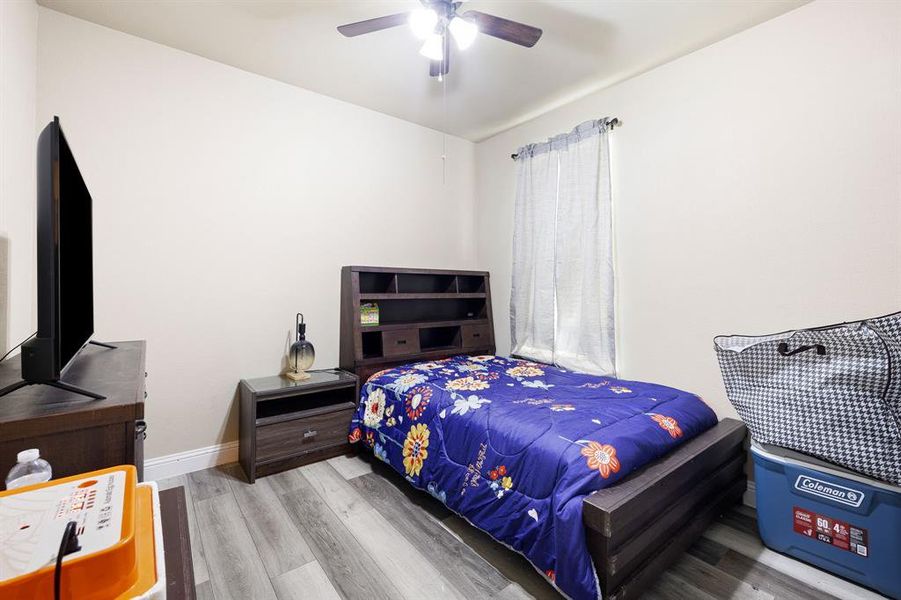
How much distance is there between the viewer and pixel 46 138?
98cm

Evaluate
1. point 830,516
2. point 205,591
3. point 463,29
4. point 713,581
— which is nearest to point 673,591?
point 713,581

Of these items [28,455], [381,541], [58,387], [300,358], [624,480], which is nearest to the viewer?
[28,455]

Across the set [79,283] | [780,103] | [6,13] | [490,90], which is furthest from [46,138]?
[780,103]

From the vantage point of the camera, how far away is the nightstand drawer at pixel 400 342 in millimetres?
3062

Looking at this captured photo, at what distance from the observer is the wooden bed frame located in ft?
4.63

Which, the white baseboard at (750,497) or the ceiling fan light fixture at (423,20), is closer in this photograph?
the ceiling fan light fixture at (423,20)

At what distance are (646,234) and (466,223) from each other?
1.74m

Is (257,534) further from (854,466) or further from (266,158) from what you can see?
(854,466)

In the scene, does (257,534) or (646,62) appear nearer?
(257,534)

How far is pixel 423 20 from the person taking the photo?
5.95 feet

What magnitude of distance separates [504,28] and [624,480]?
198 centimetres

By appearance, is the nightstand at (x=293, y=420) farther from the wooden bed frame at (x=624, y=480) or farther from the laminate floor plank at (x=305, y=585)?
the laminate floor plank at (x=305, y=585)

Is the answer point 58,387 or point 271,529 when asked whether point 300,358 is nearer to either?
point 271,529

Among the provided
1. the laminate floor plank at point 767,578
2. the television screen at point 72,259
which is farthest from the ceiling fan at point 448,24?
the laminate floor plank at point 767,578
